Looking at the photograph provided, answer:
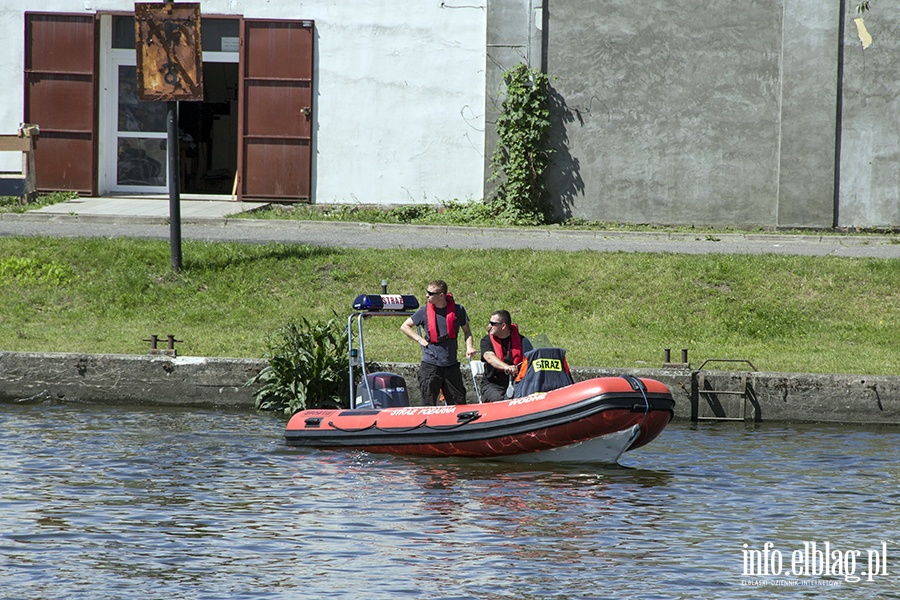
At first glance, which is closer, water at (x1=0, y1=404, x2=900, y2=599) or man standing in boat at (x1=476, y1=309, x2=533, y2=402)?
water at (x1=0, y1=404, x2=900, y2=599)

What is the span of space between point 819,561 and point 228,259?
10736mm

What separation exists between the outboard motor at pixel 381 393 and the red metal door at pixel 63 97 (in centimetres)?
1257

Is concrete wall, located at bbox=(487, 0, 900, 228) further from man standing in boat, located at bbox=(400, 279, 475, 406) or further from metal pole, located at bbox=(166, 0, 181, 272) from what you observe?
man standing in boat, located at bbox=(400, 279, 475, 406)

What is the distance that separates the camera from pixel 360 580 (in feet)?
25.7

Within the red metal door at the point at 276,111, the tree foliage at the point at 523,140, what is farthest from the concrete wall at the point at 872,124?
the red metal door at the point at 276,111

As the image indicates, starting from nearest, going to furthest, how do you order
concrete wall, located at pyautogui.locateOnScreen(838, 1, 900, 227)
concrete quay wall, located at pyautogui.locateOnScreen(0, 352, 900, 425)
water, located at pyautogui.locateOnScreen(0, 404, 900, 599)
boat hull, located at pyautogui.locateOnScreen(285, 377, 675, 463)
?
water, located at pyautogui.locateOnScreen(0, 404, 900, 599) → boat hull, located at pyautogui.locateOnScreen(285, 377, 675, 463) → concrete quay wall, located at pyautogui.locateOnScreen(0, 352, 900, 425) → concrete wall, located at pyautogui.locateOnScreen(838, 1, 900, 227)

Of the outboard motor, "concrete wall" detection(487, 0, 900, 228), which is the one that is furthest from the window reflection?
the outboard motor

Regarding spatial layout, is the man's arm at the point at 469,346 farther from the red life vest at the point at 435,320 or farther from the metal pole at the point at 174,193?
the metal pole at the point at 174,193

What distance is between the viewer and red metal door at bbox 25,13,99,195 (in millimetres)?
23109

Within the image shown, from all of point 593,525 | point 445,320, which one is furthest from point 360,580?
point 445,320

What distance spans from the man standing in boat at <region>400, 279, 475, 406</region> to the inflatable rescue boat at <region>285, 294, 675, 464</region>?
24cm

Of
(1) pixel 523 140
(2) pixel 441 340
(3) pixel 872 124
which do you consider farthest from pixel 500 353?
(3) pixel 872 124

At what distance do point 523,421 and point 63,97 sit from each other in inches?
587

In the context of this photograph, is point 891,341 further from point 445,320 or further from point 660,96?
point 660,96
